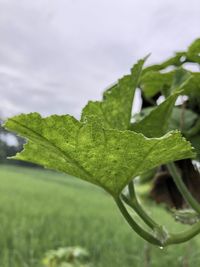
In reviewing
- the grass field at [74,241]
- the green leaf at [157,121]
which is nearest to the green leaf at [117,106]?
the green leaf at [157,121]

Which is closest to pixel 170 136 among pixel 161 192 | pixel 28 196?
pixel 161 192

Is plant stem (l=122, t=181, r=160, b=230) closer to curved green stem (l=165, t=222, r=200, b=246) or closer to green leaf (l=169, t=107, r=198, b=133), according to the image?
curved green stem (l=165, t=222, r=200, b=246)

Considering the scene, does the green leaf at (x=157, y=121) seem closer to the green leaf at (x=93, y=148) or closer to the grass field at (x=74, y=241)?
the green leaf at (x=93, y=148)

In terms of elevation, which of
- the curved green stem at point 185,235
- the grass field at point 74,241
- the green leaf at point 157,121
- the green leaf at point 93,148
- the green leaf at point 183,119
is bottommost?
the curved green stem at point 185,235

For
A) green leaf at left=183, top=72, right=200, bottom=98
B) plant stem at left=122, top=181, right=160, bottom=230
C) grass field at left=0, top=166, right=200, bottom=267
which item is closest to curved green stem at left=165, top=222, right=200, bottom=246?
plant stem at left=122, top=181, right=160, bottom=230

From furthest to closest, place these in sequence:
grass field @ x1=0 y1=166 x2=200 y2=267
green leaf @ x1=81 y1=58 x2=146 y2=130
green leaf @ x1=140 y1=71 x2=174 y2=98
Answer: grass field @ x1=0 y1=166 x2=200 y2=267 < green leaf @ x1=140 y1=71 x2=174 y2=98 < green leaf @ x1=81 y1=58 x2=146 y2=130

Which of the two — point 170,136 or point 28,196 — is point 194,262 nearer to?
point 170,136
